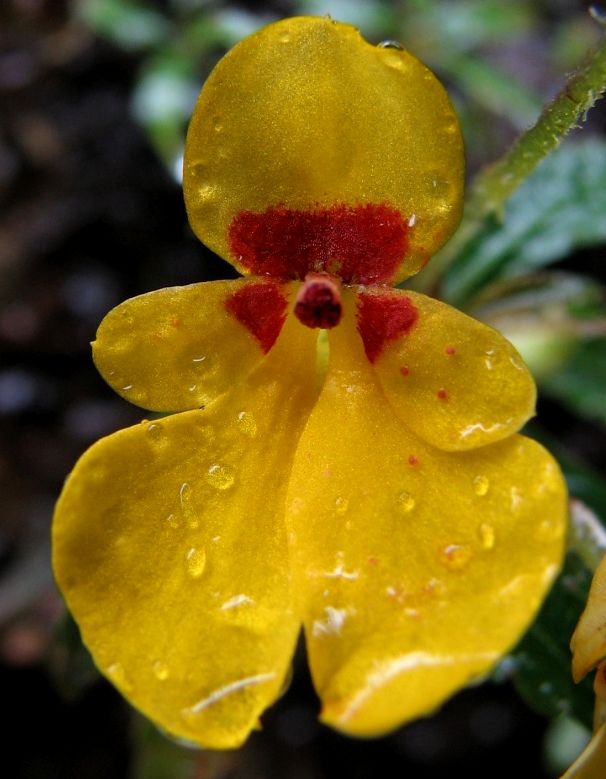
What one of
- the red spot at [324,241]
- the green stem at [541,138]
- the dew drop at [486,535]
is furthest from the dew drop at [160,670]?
the green stem at [541,138]

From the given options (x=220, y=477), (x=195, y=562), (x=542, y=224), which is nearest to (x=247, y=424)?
(x=220, y=477)

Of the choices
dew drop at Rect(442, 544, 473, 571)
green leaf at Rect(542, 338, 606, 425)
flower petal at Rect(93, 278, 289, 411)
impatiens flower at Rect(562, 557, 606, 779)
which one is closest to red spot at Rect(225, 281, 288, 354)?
flower petal at Rect(93, 278, 289, 411)

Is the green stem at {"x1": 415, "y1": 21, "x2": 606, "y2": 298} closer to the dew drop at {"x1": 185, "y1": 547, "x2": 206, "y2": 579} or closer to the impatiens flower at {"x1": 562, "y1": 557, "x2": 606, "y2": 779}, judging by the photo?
the impatiens flower at {"x1": 562, "y1": 557, "x2": 606, "y2": 779}

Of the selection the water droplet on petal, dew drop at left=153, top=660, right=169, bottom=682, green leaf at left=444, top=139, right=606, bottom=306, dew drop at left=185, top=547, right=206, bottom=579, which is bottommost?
green leaf at left=444, top=139, right=606, bottom=306

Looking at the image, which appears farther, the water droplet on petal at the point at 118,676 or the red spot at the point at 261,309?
the red spot at the point at 261,309

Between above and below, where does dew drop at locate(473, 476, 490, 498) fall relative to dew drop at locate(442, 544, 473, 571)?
above

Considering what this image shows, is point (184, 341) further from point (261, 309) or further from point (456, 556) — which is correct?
point (456, 556)

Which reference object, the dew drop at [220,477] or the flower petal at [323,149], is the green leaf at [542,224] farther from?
the dew drop at [220,477]
